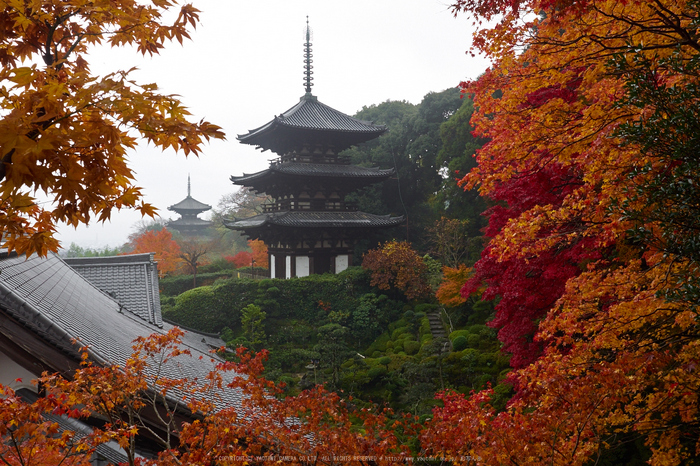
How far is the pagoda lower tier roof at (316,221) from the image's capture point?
2011 centimetres

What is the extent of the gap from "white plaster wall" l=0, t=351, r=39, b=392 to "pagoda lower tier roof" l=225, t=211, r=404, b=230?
652 inches

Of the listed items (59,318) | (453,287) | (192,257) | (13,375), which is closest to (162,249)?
(192,257)

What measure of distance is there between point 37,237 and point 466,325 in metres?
16.0

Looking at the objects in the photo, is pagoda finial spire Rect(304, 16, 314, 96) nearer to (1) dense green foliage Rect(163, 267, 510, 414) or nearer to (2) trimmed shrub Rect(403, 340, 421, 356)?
(1) dense green foliage Rect(163, 267, 510, 414)

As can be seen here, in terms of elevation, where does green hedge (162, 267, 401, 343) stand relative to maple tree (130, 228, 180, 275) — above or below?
below

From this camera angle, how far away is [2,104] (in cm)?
186

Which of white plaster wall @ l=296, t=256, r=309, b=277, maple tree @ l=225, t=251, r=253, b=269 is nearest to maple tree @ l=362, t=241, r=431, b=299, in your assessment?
white plaster wall @ l=296, t=256, r=309, b=277

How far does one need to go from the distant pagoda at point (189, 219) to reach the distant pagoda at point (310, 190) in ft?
80.3

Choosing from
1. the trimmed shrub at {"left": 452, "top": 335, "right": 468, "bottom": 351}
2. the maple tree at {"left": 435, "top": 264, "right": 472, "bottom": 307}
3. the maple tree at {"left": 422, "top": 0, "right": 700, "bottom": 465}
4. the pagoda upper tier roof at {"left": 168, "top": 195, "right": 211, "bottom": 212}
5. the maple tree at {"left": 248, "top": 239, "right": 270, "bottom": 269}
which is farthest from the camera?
the pagoda upper tier roof at {"left": 168, "top": 195, "right": 211, "bottom": 212}

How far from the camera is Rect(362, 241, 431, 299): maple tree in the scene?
61.7ft

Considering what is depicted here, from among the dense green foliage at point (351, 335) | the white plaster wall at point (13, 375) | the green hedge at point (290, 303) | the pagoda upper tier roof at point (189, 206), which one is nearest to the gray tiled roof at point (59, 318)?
the white plaster wall at point (13, 375)

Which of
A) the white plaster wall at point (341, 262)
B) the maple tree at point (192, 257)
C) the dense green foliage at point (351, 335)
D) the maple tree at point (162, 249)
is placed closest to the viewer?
the dense green foliage at point (351, 335)

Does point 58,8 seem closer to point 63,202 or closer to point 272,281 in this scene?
point 63,202

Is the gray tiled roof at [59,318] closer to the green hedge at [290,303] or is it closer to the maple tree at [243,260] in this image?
the green hedge at [290,303]
